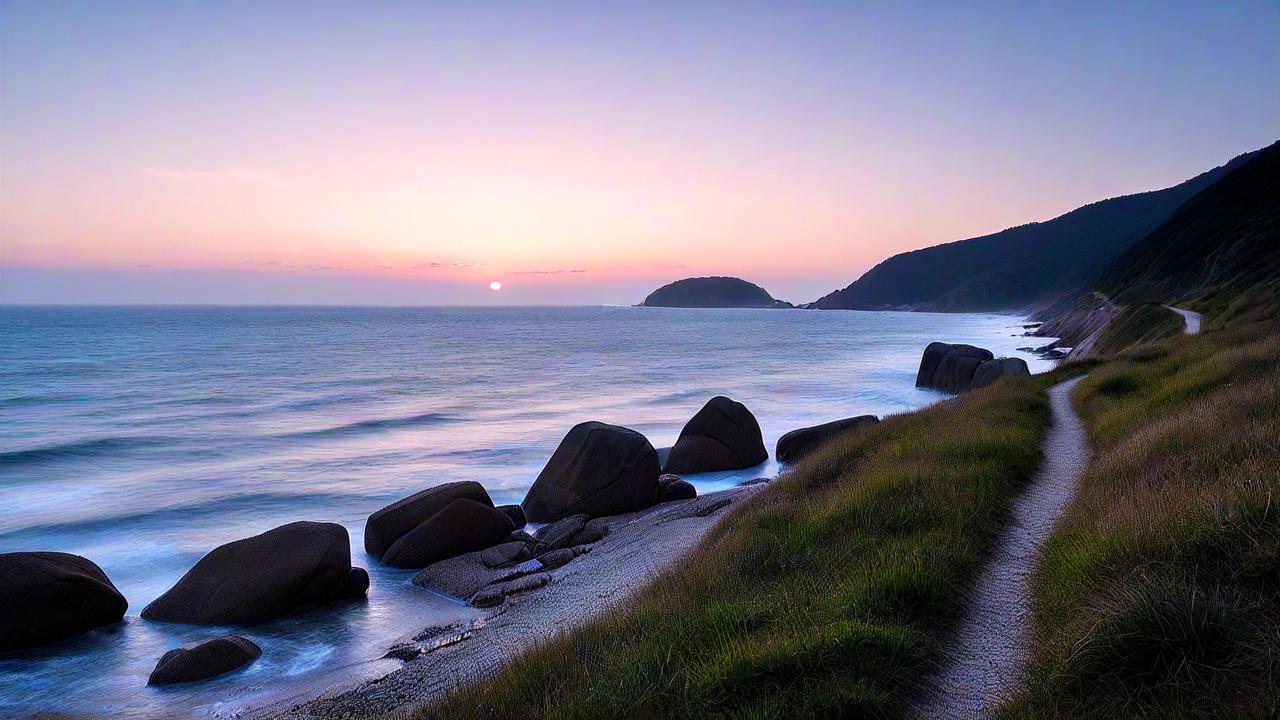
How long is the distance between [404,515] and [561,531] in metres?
3.89

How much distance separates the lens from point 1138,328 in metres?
40.6

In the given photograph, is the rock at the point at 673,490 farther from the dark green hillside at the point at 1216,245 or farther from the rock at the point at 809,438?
the dark green hillside at the point at 1216,245

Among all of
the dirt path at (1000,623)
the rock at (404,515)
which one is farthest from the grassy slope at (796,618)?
the rock at (404,515)

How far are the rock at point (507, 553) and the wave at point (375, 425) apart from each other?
894 inches

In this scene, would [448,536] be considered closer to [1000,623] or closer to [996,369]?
[1000,623]

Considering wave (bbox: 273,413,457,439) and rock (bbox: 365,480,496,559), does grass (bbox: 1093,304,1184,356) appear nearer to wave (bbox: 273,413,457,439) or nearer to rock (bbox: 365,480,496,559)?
rock (bbox: 365,480,496,559)

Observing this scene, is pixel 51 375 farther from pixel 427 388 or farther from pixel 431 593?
pixel 431 593

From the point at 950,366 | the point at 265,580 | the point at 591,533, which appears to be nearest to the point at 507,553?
the point at 591,533

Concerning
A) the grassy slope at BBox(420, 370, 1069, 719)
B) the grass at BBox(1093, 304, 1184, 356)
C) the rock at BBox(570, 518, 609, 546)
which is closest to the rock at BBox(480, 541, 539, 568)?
the rock at BBox(570, 518, 609, 546)

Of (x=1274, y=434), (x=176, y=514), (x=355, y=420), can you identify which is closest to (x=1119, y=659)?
(x=1274, y=434)

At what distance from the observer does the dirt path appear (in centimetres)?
544

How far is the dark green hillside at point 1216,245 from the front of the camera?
52875 mm

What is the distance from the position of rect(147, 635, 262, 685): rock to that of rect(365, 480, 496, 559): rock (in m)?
5.36

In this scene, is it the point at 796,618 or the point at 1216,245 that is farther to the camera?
the point at 1216,245
